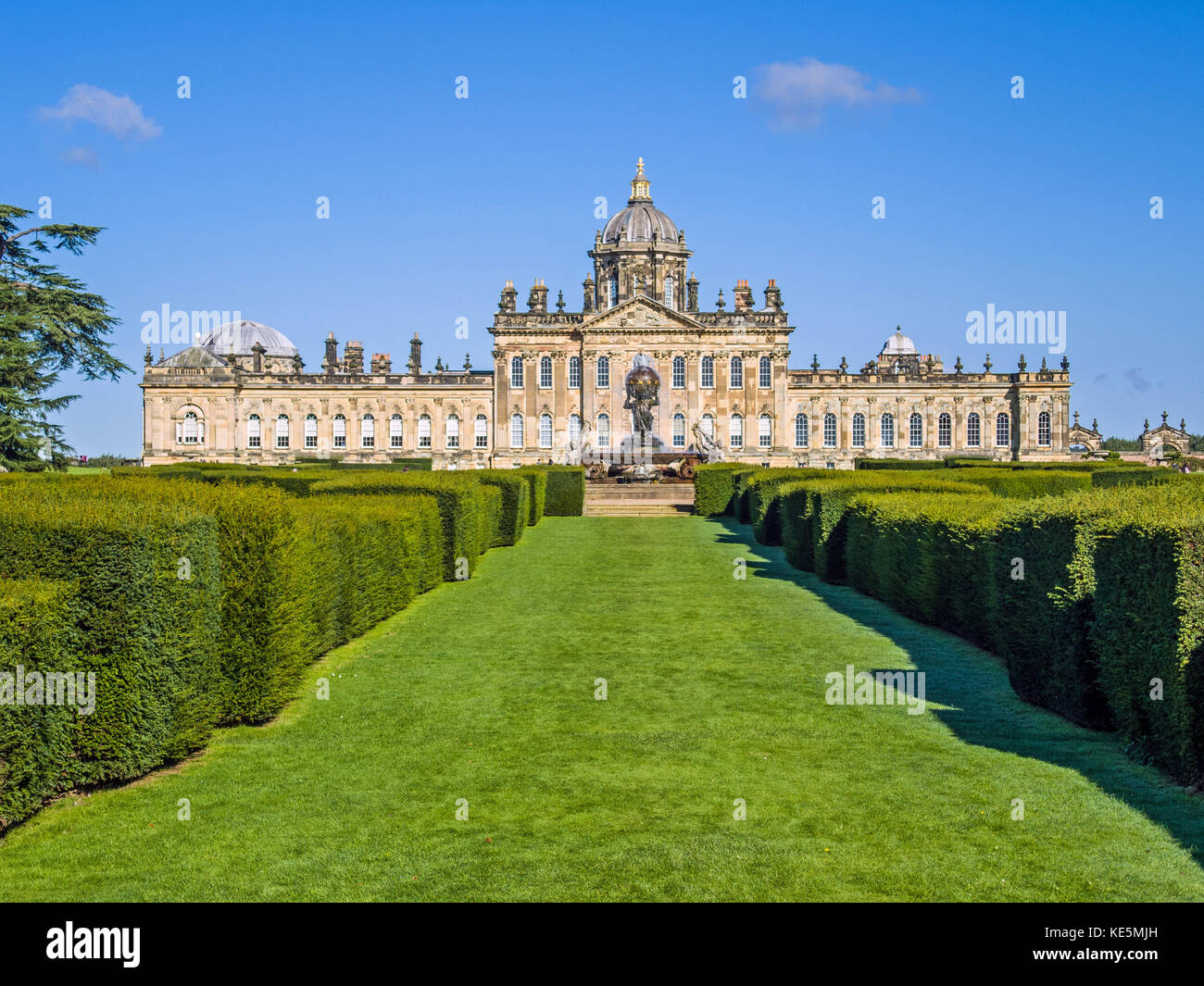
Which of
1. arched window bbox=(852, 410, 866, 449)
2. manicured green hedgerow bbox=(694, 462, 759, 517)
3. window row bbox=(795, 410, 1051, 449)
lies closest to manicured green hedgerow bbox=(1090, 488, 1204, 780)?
manicured green hedgerow bbox=(694, 462, 759, 517)

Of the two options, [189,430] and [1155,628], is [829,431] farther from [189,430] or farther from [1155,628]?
[1155,628]

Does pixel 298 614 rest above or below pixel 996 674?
above

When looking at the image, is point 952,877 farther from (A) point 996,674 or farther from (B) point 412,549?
(B) point 412,549

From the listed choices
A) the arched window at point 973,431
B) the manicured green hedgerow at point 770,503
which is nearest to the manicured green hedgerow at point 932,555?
the manicured green hedgerow at point 770,503

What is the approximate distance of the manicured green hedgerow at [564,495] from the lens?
32812mm

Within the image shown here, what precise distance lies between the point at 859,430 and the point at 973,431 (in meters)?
7.46

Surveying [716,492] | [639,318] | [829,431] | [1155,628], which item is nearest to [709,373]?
[639,318]

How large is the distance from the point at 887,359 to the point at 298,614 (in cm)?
9068

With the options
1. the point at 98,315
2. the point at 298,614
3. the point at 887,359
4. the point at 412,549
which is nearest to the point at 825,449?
the point at 887,359

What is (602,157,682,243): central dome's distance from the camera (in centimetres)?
7594

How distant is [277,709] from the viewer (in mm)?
9008

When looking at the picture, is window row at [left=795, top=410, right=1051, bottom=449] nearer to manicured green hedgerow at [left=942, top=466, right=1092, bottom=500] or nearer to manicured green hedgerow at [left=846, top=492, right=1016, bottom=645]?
manicured green hedgerow at [left=942, top=466, right=1092, bottom=500]

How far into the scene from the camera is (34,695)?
646 centimetres
